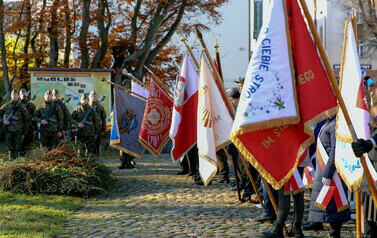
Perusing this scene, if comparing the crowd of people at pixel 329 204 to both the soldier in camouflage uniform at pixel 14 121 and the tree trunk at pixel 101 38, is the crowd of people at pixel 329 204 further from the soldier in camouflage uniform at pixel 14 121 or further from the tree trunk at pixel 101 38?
the tree trunk at pixel 101 38

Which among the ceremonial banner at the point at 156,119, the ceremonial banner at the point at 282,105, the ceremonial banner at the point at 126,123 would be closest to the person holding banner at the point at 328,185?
the ceremonial banner at the point at 282,105

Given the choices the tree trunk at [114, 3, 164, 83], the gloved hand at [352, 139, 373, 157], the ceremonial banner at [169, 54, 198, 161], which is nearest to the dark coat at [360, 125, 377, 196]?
the gloved hand at [352, 139, 373, 157]

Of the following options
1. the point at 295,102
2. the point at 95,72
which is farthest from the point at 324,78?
the point at 95,72

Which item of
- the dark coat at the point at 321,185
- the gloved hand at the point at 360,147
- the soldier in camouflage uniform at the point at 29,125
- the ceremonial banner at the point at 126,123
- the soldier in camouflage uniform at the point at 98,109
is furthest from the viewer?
the soldier in camouflage uniform at the point at 29,125

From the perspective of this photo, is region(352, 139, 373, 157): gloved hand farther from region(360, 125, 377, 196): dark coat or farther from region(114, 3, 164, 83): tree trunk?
region(114, 3, 164, 83): tree trunk

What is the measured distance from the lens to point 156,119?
1147cm

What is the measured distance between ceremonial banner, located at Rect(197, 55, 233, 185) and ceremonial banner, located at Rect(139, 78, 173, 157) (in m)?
3.97

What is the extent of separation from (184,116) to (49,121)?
6586 mm

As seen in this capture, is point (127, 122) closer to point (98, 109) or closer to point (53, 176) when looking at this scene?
point (98, 109)

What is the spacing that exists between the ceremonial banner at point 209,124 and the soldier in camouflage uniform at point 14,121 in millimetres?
9026

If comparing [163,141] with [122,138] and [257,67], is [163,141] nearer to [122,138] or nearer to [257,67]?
[122,138]

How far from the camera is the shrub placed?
9656 mm

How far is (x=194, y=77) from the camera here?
9172 mm

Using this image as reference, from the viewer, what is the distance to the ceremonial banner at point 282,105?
5.19 metres
